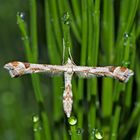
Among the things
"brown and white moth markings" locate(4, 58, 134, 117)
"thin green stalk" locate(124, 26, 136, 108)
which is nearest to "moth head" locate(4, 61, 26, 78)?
"brown and white moth markings" locate(4, 58, 134, 117)

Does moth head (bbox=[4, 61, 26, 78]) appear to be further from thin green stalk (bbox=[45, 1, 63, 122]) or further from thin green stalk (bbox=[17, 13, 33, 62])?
thin green stalk (bbox=[45, 1, 63, 122])

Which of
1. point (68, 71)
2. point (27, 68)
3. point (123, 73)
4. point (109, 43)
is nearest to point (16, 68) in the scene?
point (27, 68)

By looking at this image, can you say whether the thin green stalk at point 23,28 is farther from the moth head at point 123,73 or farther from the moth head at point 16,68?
the moth head at point 123,73

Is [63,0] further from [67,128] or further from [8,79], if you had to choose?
[8,79]

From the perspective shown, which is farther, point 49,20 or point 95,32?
point 49,20

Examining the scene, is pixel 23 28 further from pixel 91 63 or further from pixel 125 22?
pixel 125 22

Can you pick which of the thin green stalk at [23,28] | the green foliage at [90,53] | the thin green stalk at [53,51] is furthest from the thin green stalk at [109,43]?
the thin green stalk at [23,28]

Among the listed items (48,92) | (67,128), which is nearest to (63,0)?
(67,128)
